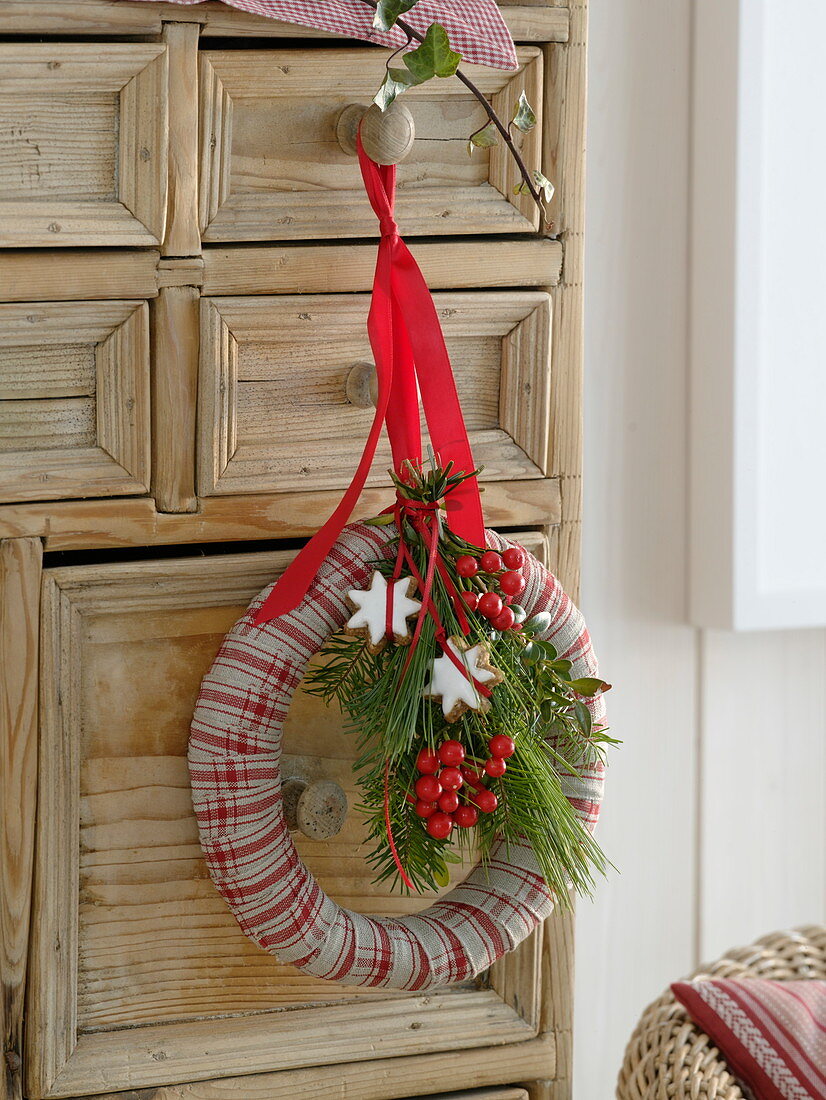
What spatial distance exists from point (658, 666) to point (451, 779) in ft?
1.83

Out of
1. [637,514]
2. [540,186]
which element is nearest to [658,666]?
[637,514]

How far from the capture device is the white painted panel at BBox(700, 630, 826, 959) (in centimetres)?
126

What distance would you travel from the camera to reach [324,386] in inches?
31.8

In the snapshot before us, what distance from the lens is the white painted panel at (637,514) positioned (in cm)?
115

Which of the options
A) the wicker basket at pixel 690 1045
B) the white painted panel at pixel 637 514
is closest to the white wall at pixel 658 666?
the white painted panel at pixel 637 514

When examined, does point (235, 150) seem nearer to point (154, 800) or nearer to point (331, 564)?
point (331, 564)

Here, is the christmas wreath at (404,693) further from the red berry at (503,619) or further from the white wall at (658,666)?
the white wall at (658,666)

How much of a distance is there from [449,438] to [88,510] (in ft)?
0.79

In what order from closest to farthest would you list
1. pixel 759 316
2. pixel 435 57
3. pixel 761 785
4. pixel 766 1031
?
1. pixel 435 57
2. pixel 766 1031
3. pixel 759 316
4. pixel 761 785

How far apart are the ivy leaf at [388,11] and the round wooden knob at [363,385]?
0.21 metres

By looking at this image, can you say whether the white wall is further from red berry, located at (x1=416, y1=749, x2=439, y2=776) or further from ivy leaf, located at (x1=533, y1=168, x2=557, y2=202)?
red berry, located at (x1=416, y1=749, x2=439, y2=776)

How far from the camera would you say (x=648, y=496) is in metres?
1.20

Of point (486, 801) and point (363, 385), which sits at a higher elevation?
point (363, 385)

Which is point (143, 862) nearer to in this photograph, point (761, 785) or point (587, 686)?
point (587, 686)
